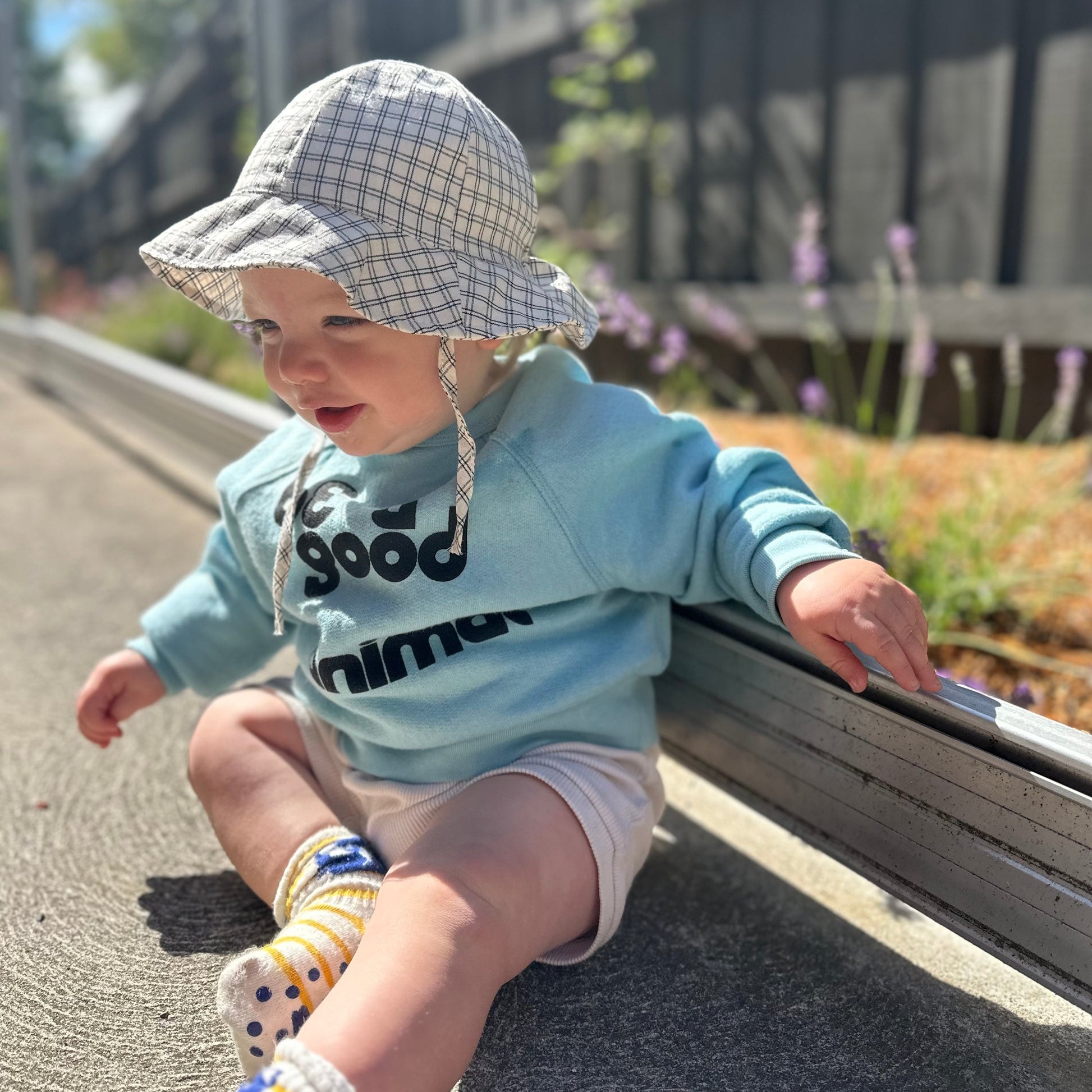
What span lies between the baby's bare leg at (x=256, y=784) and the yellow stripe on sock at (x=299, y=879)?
4cm

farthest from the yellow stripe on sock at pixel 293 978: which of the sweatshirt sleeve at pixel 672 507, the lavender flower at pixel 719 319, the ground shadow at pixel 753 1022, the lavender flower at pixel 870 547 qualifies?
the lavender flower at pixel 719 319

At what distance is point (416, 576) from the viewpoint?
62.2 inches

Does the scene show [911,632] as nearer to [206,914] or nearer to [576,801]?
[576,801]

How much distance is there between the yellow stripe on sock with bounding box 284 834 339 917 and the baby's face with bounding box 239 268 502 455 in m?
0.56

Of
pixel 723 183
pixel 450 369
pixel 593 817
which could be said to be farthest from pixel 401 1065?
pixel 723 183

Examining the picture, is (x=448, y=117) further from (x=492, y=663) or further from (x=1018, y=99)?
(x=1018, y=99)

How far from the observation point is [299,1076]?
110 cm

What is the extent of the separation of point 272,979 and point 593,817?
0.45 meters

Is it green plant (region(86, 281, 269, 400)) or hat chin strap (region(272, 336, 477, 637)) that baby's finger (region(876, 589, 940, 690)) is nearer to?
hat chin strap (region(272, 336, 477, 637))

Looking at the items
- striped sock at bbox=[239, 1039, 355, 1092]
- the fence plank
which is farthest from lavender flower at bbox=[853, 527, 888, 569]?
the fence plank

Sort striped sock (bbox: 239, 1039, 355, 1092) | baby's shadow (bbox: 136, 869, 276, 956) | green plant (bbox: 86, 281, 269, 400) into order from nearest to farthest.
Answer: striped sock (bbox: 239, 1039, 355, 1092)
baby's shadow (bbox: 136, 869, 276, 956)
green plant (bbox: 86, 281, 269, 400)

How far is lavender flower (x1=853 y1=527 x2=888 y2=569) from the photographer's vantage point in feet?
6.21

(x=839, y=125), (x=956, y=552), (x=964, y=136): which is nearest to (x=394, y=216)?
(x=956, y=552)

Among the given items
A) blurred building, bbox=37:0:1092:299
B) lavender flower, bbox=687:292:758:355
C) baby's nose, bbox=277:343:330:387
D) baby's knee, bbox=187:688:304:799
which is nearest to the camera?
baby's nose, bbox=277:343:330:387
